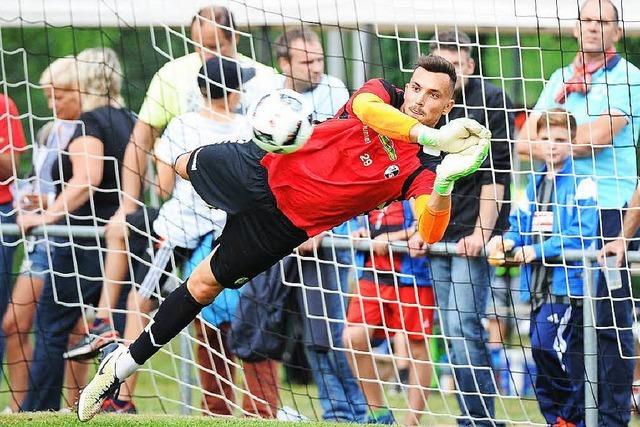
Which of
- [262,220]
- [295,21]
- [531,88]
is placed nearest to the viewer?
[262,220]

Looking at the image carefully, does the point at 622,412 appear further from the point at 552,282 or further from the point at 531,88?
the point at 531,88

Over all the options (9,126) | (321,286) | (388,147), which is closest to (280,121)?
(388,147)

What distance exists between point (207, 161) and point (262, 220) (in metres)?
0.43

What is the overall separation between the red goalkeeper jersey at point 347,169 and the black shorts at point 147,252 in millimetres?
2124

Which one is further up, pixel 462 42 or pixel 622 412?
pixel 462 42

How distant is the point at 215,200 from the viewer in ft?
21.7

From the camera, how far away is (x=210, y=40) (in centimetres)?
834

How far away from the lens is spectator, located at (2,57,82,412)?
344 inches

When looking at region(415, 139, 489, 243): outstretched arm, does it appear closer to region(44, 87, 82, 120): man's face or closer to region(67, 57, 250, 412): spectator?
region(67, 57, 250, 412): spectator

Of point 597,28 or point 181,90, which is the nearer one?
point 597,28

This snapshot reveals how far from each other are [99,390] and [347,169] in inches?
70.4

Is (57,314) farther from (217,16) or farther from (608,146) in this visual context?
(608,146)

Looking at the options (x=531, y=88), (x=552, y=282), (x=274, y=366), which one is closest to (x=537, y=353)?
(x=552, y=282)

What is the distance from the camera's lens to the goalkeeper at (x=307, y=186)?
614 centimetres
